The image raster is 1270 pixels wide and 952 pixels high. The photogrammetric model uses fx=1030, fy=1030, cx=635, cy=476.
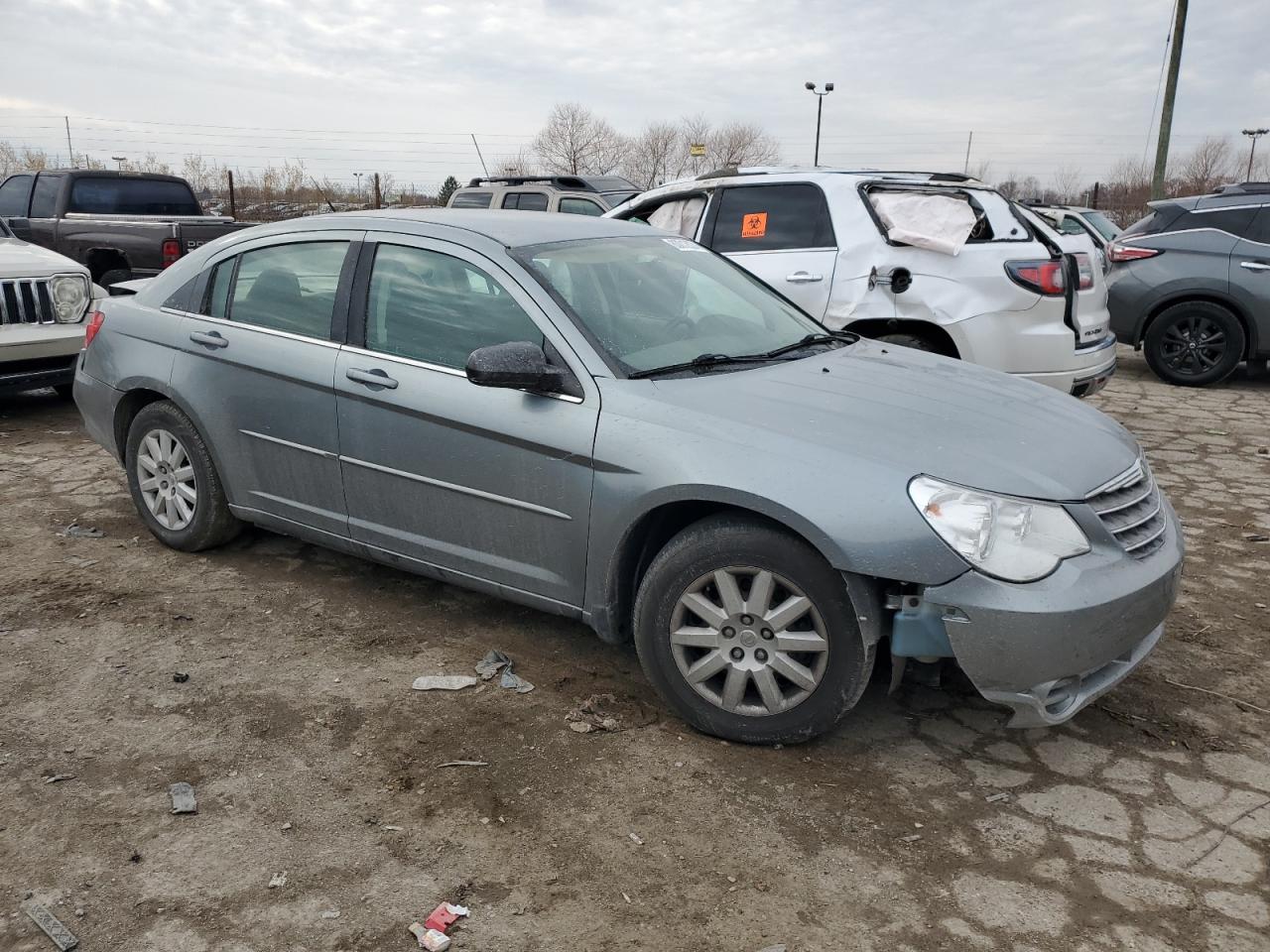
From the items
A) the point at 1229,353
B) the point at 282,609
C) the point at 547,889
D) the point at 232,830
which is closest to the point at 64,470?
the point at 282,609

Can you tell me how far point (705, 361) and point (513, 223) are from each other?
1.08 metres

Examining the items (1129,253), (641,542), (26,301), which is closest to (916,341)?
(641,542)

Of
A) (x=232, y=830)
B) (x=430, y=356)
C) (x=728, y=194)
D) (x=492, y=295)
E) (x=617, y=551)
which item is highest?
(x=728, y=194)

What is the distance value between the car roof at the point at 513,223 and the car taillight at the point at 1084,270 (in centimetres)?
364

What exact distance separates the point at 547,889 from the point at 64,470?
5121 millimetres

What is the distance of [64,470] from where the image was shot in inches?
252

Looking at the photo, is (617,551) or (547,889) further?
(617,551)

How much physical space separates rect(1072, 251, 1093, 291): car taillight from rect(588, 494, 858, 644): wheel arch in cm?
450

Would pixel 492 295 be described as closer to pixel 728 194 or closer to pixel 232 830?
pixel 232 830

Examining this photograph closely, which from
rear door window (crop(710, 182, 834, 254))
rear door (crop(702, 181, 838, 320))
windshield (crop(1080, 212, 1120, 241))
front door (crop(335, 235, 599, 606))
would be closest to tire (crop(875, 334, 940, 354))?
rear door (crop(702, 181, 838, 320))

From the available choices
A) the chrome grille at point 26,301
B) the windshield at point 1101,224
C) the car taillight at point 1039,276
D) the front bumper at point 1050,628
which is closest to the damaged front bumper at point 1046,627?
the front bumper at point 1050,628

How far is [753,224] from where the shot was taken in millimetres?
6848

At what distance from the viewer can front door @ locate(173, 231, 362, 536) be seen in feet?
13.6

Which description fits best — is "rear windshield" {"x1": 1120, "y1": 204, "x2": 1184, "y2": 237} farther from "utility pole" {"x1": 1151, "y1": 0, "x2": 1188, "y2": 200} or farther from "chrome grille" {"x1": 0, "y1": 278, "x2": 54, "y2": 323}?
"utility pole" {"x1": 1151, "y1": 0, "x2": 1188, "y2": 200}
